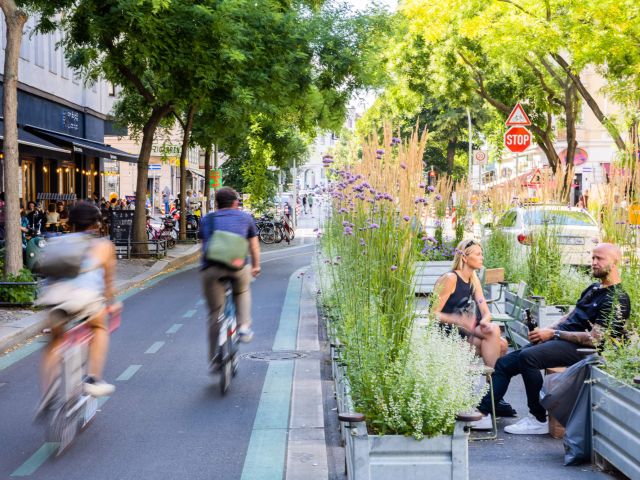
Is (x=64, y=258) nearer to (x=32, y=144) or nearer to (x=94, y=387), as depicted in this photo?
(x=94, y=387)

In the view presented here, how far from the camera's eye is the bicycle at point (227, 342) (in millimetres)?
8812

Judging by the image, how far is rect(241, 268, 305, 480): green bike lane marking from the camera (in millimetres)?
6410

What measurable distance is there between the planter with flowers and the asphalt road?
1.02 metres

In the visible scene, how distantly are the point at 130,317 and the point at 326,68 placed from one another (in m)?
14.2

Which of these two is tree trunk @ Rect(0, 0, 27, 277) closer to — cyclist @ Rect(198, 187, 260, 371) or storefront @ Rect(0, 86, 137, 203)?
cyclist @ Rect(198, 187, 260, 371)

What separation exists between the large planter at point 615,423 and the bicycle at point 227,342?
3.45 metres

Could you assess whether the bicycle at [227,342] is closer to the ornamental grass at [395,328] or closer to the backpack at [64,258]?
the ornamental grass at [395,328]

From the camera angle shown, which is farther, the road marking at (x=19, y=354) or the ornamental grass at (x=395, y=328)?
the road marking at (x=19, y=354)

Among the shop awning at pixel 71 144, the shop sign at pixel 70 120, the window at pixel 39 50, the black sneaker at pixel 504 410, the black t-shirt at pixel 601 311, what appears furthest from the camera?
the shop sign at pixel 70 120

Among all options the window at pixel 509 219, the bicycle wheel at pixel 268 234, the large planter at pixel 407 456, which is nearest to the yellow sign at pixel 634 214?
the large planter at pixel 407 456

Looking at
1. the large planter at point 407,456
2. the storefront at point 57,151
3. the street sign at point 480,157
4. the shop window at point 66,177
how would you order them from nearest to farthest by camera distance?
the large planter at point 407,456 → the storefront at point 57,151 → the shop window at point 66,177 → the street sign at point 480,157

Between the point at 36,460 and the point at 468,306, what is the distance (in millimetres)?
3795

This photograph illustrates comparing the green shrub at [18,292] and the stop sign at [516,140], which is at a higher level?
the stop sign at [516,140]

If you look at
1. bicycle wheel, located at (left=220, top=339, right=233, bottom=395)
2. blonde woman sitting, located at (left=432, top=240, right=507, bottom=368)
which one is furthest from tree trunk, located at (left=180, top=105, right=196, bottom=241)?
blonde woman sitting, located at (left=432, top=240, right=507, bottom=368)
